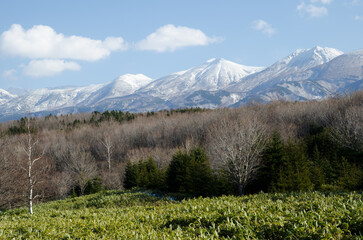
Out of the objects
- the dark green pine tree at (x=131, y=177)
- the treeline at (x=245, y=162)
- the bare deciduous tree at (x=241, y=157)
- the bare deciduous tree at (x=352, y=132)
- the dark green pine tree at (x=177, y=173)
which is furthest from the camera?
the dark green pine tree at (x=131, y=177)

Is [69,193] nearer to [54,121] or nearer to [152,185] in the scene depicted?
[152,185]

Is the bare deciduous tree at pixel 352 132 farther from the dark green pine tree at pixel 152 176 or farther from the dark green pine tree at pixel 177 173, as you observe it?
the dark green pine tree at pixel 152 176

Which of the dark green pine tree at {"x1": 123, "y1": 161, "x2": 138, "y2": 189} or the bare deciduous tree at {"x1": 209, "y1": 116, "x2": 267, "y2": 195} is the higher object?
the bare deciduous tree at {"x1": 209, "y1": 116, "x2": 267, "y2": 195}

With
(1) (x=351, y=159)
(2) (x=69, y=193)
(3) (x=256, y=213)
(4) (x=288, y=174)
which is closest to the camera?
(3) (x=256, y=213)

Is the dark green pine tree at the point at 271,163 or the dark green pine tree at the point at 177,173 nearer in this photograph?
the dark green pine tree at the point at 271,163

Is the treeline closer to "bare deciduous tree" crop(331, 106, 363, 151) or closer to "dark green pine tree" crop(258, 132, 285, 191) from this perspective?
"dark green pine tree" crop(258, 132, 285, 191)

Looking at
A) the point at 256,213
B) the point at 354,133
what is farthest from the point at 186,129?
the point at 256,213

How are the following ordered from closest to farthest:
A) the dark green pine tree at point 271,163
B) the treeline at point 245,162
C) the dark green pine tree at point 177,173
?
the treeline at point 245,162 → the dark green pine tree at point 271,163 → the dark green pine tree at point 177,173

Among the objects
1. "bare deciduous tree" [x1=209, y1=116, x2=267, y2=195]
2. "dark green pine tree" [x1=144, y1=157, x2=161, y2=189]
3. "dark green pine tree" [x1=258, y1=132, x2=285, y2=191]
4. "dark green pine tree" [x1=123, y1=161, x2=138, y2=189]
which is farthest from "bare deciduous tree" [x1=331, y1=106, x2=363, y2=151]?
"dark green pine tree" [x1=123, y1=161, x2=138, y2=189]

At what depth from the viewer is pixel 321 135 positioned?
1612 inches

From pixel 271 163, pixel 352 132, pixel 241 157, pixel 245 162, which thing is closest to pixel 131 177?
pixel 241 157

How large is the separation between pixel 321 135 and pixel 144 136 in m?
53.9

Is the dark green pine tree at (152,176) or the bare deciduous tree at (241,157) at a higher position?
the bare deciduous tree at (241,157)

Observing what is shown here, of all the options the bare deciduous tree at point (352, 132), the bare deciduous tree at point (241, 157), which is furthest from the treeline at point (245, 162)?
the bare deciduous tree at point (352, 132)
